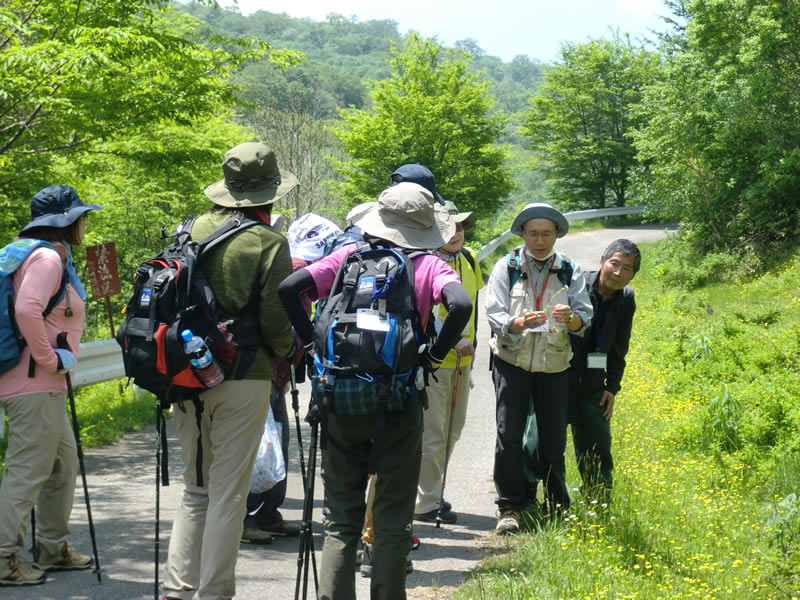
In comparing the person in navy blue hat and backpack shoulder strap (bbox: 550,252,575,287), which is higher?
the person in navy blue hat

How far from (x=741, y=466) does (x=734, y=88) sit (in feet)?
55.3

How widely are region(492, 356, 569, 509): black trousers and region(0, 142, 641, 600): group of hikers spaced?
1 cm

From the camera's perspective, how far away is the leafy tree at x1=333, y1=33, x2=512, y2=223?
3681 cm

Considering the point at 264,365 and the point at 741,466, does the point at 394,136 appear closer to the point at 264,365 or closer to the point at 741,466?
the point at 741,466

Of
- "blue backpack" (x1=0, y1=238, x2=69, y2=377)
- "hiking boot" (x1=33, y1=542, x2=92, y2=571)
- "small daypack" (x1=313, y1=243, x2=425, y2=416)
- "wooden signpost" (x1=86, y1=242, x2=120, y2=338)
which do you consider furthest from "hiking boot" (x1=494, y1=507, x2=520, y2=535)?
"wooden signpost" (x1=86, y1=242, x2=120, y2=338)

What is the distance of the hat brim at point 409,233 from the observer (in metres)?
3.73

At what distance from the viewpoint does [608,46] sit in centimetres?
4512

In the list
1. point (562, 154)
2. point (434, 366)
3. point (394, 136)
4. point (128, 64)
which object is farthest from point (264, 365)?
point (562, 154)

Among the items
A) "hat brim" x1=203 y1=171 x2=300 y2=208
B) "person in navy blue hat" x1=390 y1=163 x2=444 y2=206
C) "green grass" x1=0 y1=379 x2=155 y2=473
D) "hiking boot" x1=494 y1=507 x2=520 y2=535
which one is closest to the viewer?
"hat brim" x1=203 y1=171 x2=300 y2=208

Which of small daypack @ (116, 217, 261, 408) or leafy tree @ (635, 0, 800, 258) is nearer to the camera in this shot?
small daypack @ (116, 217, 261, 408)

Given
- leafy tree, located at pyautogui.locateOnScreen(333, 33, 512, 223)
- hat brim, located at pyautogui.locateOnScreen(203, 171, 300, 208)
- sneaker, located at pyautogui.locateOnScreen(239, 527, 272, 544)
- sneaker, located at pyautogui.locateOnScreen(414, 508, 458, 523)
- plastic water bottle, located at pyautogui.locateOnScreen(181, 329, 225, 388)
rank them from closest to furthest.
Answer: plastic water bottle, located at pyautogui.locateOnScreen(181, 329, 225, 388), hat brim, located at pyautogui.locateOnScreen(203, 171, 300, 208), sneaker, located at pyautogui.locateOnScreen(239, 527, 272, 544), sneaker, located at pyautogui.locateOnScreen(414, 508, 458, 523), leafy tree, located at pyautogui.locateOnScreen(333, 33, 512, 223)

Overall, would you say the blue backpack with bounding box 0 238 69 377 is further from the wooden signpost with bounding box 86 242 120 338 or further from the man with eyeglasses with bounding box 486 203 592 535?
the wooden signpost with bounding box 86 242 120 338

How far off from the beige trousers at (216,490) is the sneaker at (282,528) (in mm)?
1410

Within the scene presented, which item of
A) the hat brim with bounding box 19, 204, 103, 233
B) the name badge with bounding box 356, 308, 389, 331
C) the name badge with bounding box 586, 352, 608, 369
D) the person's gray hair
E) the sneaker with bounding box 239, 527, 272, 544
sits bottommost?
the sneaker with bounding box 239, 527, 272, 544
